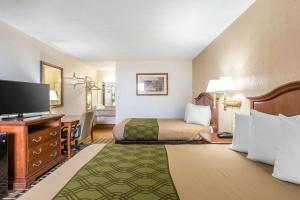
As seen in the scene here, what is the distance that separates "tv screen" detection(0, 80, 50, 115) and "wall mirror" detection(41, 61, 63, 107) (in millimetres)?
603

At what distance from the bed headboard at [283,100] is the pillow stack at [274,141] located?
208 millimetres

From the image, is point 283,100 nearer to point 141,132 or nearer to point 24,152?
point 141,132

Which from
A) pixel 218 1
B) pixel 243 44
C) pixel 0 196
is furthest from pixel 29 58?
pixel 243 44

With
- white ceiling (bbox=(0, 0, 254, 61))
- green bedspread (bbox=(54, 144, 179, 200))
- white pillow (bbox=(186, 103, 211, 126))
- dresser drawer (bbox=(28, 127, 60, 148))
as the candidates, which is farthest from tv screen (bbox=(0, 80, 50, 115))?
white pillow (bbox=(186, 103, 211, 126))

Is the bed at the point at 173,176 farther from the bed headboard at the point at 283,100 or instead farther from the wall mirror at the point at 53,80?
the wall mirror at the point at 53,80

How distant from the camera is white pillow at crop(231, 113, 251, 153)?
6.64ft

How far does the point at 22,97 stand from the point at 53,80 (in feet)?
5.11

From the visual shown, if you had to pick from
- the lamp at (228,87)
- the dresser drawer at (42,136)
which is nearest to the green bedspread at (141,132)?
the dresser drawer at (42,136)

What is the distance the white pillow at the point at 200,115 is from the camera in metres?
3.96

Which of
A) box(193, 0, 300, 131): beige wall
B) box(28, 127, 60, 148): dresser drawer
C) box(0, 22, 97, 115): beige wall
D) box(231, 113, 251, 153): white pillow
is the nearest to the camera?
box(193, 0, 300, 131): beige wall

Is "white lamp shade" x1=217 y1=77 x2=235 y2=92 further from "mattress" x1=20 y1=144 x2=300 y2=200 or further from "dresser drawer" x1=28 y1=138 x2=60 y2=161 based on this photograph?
"dresser drawer" x1=28 y1=138 x2=60 y2=161

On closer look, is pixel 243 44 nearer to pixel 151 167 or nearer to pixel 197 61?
pixel 151 167

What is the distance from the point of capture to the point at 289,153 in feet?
4.28

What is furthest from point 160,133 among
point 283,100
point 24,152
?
point 283,100
